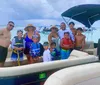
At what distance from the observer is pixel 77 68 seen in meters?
2.20

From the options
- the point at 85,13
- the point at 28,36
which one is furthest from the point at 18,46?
the point at 85,13

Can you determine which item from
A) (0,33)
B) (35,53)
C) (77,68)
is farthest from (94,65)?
(0,33)

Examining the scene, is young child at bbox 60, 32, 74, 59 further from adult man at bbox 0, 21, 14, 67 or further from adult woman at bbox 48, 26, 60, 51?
adult man at bbox 0, 21, 14, 67

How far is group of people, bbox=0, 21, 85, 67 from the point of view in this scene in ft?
13.1

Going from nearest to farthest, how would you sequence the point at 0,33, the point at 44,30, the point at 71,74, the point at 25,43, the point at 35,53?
1. the point at 71,74
2. the point at 35,53
3. the point at 25,43
4. the point at 0,33
5. the point at 44,30

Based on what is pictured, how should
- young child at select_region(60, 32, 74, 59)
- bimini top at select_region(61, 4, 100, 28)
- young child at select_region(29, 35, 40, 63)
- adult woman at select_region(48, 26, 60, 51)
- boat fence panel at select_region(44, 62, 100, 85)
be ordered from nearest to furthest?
boat fence panel at select_region(44, 62, 100, 85)
young child at select_region(29, 35, 40, 63)
young child at select_region(60, 32, 74, 59)
adult woman at select_region(48, 26, 60, 51)
bimini top at select_region(61, 4, 100, 28)

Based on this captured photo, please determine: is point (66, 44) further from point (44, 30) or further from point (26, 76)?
point (26, 76)

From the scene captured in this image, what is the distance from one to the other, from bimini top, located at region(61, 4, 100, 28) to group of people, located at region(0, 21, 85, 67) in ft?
5.28

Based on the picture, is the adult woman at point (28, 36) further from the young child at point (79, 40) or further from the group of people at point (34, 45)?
the young child at point (79, 40)

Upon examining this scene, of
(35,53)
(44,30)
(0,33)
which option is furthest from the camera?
(44,30)

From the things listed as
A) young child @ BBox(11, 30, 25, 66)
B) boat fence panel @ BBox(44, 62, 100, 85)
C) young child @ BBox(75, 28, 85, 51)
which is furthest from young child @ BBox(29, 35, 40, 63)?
boat fence panel @ BBox(44, 62, 100, 85)

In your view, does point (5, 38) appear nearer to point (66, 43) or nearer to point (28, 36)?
point (28, 36)

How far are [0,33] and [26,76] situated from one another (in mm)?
2574

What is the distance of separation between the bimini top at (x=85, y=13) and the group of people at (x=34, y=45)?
161 centimetres
